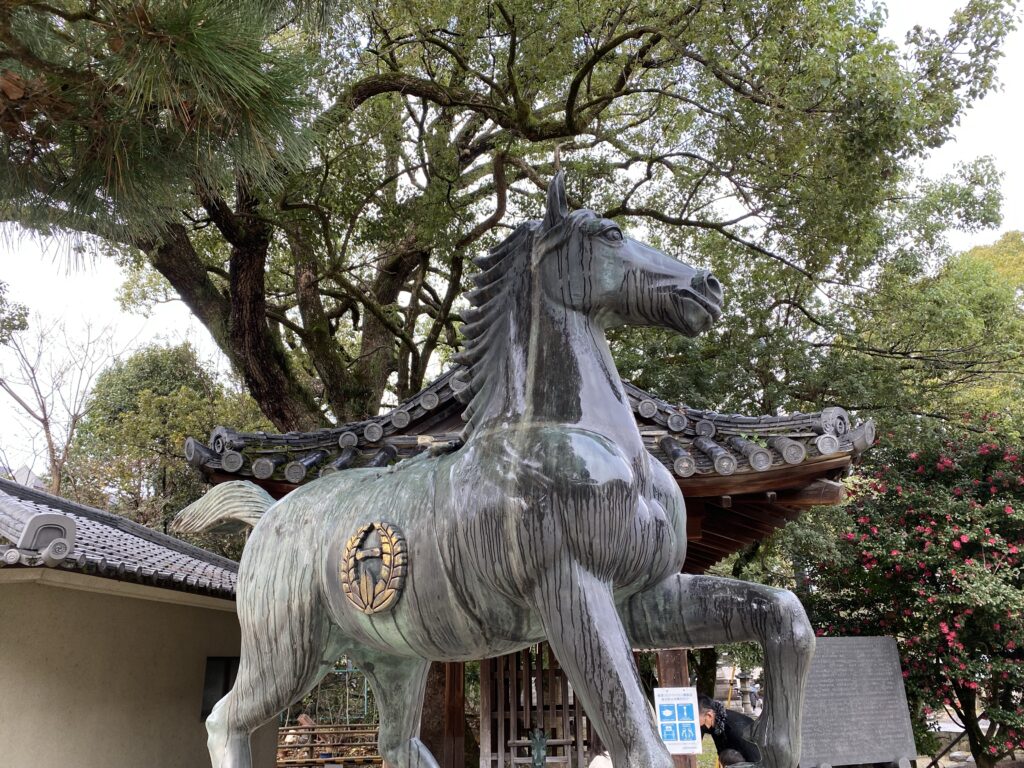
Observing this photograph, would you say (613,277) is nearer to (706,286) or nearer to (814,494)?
(706,286)

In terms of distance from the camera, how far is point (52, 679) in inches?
232

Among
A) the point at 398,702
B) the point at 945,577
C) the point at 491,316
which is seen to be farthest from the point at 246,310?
the point at 945,577

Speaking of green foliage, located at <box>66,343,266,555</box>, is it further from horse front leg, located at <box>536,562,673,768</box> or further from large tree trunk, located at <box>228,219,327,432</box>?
horse front leg, located at <box>536,562,673,768</box>

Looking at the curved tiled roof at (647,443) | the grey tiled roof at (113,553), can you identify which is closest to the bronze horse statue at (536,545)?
the curved tiled roof at (647,443)

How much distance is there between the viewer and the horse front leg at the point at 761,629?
1.70m

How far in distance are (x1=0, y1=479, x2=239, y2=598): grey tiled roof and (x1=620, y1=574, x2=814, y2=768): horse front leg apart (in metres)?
4.40

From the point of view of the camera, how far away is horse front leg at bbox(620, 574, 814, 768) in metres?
1.70

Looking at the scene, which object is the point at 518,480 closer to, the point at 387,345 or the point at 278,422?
the point at 278,422

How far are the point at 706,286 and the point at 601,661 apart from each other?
3.04 ft

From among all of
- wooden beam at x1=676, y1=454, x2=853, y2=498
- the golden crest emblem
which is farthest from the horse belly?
wooden beam at x1=676, y1=454, x2=853, y2=498

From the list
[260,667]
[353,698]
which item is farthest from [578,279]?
[353,698]

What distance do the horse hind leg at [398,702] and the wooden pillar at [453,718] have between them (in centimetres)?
503

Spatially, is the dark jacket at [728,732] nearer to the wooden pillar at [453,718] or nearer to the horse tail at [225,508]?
the wooden pillar at [453,718]

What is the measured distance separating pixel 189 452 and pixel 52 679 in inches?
100
